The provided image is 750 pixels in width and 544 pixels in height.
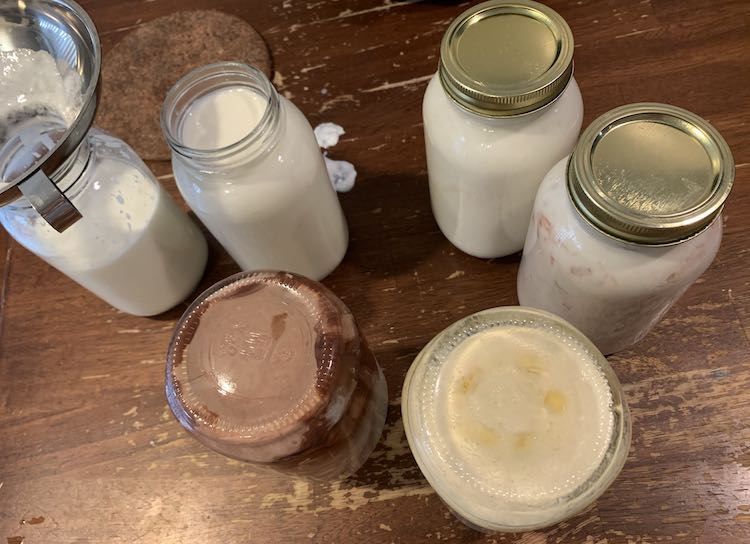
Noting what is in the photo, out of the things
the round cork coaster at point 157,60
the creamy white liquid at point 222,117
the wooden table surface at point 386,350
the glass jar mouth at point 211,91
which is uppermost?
the glass jar mouth at point 211,91

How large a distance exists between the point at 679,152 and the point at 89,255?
503mm

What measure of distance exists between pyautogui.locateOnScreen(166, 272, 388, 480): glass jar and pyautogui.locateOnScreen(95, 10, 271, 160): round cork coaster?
353mm

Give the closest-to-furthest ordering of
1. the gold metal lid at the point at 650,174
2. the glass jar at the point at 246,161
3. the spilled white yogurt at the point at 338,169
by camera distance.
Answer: the gold metal lid at the point at 650,174
the glass jar at the point at 246,161
the spilled white yogurt at the point at 338,169

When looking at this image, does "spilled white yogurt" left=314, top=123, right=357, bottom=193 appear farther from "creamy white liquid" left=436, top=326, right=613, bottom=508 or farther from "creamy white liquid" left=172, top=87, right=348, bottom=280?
"creamy white liquid" left=436, top=326, right=613, bottom=508

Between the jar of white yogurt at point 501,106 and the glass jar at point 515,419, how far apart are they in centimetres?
13

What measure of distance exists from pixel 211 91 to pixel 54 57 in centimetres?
14

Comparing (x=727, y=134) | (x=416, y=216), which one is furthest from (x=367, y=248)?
(x=727, y=134)

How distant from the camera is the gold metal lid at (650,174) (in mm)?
415

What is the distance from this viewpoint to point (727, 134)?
26.5 inches

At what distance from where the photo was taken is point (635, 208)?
1.38 ft

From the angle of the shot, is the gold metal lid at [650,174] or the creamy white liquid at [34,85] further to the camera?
the creamy white liquid at [34,85]

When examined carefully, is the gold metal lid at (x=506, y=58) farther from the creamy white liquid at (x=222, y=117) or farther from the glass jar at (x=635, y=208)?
the creamy white liquid at (x=222, y=117)

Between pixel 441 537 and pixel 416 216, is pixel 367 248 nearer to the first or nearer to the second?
pixel 416 216

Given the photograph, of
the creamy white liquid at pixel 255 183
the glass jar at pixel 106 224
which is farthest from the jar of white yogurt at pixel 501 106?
the glass jar at pixel 106 224
